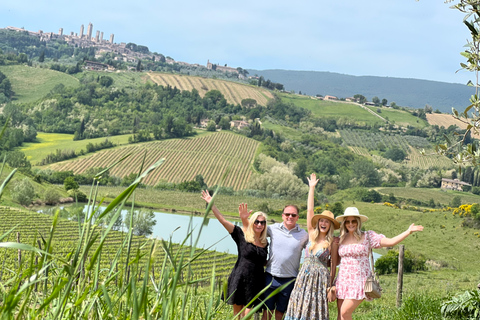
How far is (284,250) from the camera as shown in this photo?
13.0ft

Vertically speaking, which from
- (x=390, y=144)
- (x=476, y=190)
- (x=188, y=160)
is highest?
(x=390, y=144)

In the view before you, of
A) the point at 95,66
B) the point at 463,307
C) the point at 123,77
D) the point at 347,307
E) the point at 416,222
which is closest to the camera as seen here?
the point at 347,307

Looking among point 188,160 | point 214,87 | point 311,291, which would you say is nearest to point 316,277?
point 311,291

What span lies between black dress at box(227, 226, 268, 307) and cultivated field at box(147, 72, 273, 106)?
121549mm

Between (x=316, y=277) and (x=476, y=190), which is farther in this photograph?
(x=476, y=190)

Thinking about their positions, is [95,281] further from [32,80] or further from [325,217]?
[32,80]

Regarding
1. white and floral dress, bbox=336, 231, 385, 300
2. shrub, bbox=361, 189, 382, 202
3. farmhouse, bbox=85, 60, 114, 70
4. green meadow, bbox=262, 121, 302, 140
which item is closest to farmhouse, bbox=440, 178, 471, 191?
shrub, bbox=361, 189, 382, 202

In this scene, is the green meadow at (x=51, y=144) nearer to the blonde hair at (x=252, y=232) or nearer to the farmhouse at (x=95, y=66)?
the farmhouse at (x=95, y=66)

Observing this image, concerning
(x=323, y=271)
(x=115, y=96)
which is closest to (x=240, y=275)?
(x=323, y=271)

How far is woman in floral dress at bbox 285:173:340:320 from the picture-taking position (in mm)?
3770

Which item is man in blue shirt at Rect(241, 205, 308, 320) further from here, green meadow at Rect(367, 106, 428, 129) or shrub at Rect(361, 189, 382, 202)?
green meadow at Rect(367, 106, 428, 129)

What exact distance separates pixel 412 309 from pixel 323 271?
1.10 metres

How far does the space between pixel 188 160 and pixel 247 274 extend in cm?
7325

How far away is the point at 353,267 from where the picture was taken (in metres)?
3.78
